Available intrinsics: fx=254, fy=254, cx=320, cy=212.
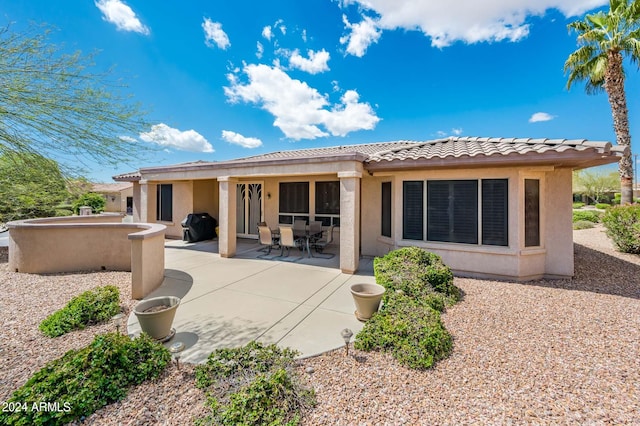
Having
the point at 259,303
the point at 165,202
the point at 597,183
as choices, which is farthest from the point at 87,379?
A: the point at 597,183

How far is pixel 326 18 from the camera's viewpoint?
1114 cm

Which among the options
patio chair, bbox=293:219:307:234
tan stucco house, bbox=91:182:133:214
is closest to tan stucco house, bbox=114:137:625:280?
patio chair, bbox=293:219:307:234

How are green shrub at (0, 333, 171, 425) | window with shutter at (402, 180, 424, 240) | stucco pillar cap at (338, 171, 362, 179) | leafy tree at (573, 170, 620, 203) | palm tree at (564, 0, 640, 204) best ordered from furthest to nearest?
leafy tree at (573, 170, 620, 203) < palm tree at (564, 0, 640, 204) < window with shutter at (402, 180, 424, 240) < stucco pillar cap at (338, 171, 362, 179) < green shrub at (0, 333, 171, 425)

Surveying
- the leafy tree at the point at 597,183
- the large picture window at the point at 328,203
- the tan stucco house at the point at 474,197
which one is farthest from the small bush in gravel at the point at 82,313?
the leafy tree at the point at 597,183

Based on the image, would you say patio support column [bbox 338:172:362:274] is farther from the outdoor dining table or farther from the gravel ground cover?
the gravel ground cover

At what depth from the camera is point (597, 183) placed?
41031mm

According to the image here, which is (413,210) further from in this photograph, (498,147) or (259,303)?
(259,303)

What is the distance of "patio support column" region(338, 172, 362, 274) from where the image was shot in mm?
7023

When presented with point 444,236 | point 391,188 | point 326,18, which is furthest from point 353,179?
Result: point 326,18

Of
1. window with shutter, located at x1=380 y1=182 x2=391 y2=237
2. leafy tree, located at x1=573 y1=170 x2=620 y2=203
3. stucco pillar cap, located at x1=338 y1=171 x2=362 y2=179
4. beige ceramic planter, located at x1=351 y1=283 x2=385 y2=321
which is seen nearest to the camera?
beige ceramic planter, located at x1=351 y1=283 x2=385 y2=321

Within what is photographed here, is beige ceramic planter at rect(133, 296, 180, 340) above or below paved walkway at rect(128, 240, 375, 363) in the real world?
above

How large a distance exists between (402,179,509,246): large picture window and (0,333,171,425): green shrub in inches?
266

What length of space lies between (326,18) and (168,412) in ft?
45.0

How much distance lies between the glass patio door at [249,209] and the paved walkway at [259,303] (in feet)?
13.7
